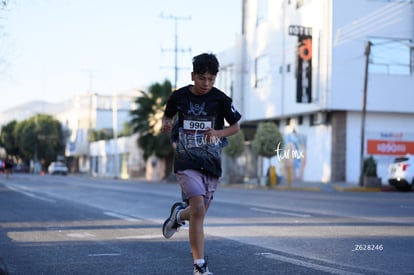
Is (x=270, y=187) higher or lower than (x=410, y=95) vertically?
lower

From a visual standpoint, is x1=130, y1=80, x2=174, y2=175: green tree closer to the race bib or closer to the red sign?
the red sign

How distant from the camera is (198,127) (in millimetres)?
5898

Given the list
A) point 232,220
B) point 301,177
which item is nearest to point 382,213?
point 232,220

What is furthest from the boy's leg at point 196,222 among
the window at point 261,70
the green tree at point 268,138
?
the window at point 261,70

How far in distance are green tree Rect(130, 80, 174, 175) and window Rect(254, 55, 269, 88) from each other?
7.37 meters

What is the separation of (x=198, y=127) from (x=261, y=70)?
4438 centimetres

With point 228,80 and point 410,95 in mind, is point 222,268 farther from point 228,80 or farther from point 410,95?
point 228,80

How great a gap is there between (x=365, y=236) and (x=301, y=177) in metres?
35.5

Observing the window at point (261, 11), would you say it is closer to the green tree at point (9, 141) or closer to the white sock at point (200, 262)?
the white sock at point (200, 262)

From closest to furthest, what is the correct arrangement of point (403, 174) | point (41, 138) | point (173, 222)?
point (173, 222) → point (403, 174) → point (41, 138)

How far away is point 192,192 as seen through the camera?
5.80 metres

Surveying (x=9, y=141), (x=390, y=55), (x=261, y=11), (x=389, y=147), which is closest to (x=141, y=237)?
(x=390, y=55)

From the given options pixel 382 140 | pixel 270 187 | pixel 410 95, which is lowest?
pixel 270 187

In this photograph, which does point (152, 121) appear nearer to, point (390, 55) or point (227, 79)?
point (227, 79)
